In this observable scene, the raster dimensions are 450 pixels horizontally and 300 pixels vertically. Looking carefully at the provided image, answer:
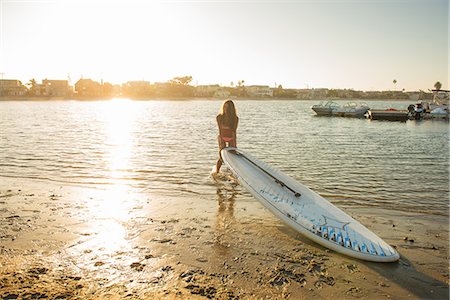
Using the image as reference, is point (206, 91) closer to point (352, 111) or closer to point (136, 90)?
point (136, 90)

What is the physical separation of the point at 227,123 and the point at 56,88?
136778 millimetres

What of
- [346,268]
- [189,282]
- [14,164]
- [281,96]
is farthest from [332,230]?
[281,96]

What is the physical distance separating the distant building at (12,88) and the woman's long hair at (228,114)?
133032 millimetres

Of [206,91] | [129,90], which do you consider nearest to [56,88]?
[129,90]

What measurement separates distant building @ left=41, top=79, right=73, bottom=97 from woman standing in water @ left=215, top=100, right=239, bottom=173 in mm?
134190

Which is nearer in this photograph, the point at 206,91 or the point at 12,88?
the point at 12,88

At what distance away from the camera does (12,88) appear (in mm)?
118625

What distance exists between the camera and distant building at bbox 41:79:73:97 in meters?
124

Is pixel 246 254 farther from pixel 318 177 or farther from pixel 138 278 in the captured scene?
pixel 318 177

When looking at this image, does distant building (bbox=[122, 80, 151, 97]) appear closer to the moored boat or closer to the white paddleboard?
the moored boat

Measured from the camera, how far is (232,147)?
864 centimetres

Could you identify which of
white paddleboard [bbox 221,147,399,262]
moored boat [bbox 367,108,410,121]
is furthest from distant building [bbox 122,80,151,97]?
white paddleboard [bbox 221,147,399,262]

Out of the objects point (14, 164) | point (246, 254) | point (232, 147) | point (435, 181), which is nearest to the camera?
point (246, 254)

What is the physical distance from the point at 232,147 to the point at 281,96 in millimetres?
195883
